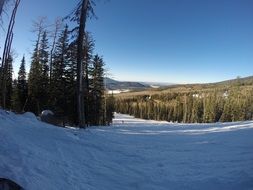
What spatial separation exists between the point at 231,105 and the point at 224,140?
250 feet

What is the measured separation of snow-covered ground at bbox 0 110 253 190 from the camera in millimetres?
7246

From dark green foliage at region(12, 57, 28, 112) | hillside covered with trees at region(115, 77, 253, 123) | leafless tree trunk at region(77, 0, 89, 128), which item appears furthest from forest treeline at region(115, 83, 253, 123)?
leafless tree trunk at region(77, 0, 89, 128)

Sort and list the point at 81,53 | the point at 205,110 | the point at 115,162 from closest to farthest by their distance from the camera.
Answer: the point at 115,162, the point at 81,53, the point at 205,110

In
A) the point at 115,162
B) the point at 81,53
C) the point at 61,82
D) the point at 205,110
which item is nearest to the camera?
the point at 115,162

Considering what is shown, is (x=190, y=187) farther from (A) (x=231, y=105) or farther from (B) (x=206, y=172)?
(A) (x=231, y=105)

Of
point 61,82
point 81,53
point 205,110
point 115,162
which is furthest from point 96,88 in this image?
point 205,110

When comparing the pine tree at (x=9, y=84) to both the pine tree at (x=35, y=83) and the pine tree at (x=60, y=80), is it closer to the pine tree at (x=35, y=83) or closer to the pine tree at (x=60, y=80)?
the pine tree at (x=35, y=83)

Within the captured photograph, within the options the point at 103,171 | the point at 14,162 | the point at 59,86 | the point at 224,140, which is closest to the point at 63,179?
the point at 14,162

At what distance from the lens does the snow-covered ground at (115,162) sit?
7246 millimetres

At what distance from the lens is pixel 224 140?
45.0ft

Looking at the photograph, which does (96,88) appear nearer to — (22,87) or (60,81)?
(60,81)

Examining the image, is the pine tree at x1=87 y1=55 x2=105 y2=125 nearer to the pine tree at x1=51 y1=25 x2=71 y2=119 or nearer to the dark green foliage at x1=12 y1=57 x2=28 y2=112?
the pine tree at x1=51 y1=25 x2=71 y2=119

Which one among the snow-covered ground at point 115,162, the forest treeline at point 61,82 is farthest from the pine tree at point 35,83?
the snow-covered ground at point 115,162

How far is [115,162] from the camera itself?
32.8 feet
